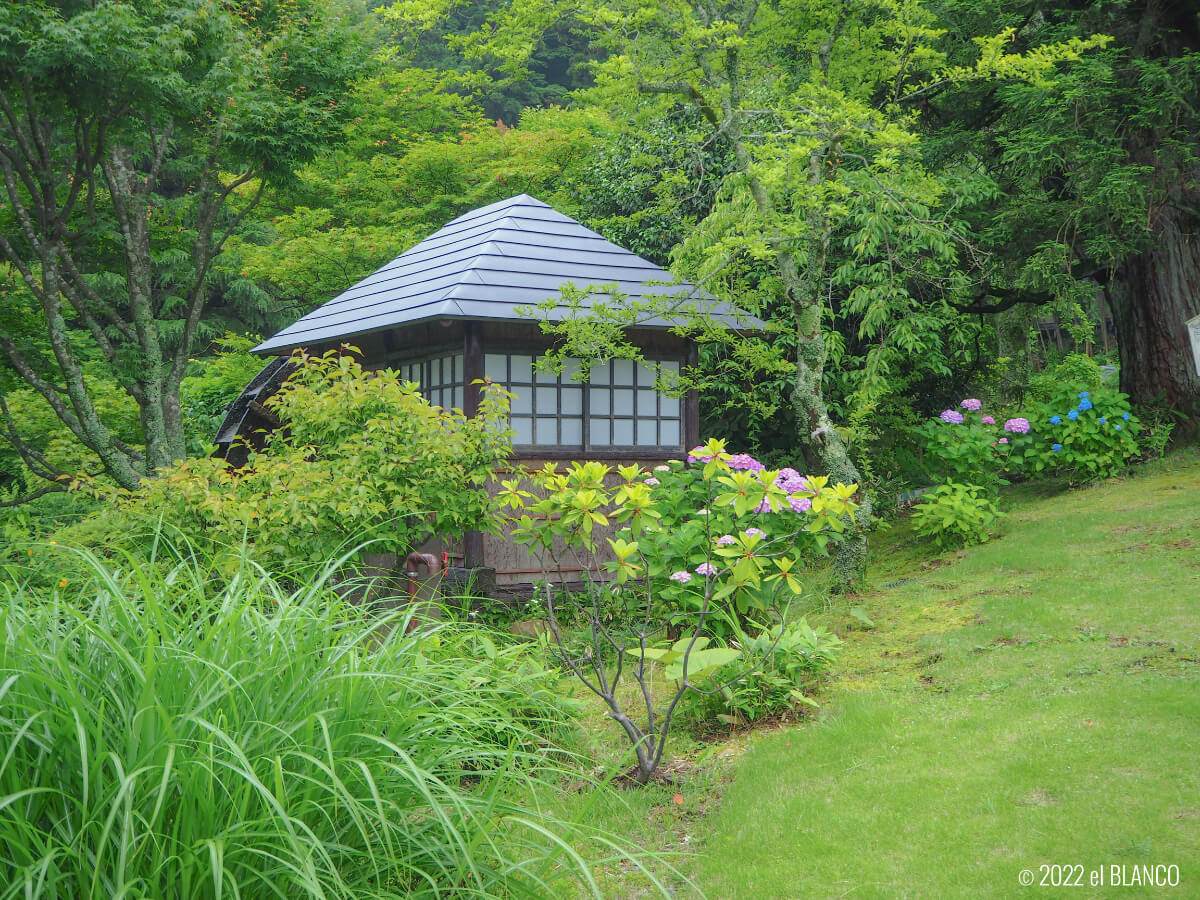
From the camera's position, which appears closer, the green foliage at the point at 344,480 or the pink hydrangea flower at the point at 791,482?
the green foliage at the point at 344,480

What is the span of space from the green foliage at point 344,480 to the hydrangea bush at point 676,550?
557 millimetres

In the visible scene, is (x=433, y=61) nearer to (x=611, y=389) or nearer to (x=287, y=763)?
(x=611, y=389)

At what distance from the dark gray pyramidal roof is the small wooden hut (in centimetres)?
2

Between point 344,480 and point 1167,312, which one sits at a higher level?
point 1167,312

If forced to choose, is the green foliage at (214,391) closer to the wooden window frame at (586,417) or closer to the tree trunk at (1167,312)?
the wooden window frame at (586,417)

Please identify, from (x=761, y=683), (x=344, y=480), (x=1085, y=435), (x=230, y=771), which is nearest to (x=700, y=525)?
(x=761, y=683)

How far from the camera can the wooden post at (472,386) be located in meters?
9.74

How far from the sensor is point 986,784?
4500 mm

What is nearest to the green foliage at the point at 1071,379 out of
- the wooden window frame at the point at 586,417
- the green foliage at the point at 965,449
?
the green foliage at the point at 965,449

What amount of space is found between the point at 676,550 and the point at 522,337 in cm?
407

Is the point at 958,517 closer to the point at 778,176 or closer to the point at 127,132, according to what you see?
the point at 778,176

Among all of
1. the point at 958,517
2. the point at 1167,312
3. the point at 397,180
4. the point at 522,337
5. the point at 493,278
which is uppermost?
the point at 397,180

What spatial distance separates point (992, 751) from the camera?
4840mm

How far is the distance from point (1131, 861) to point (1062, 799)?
0.57 meters
